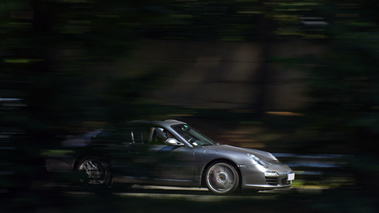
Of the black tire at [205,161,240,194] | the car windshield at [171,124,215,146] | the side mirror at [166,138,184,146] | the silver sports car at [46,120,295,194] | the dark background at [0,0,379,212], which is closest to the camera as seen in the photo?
the dark background at [0,0,379,212]

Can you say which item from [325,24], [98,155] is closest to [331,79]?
[325,24]

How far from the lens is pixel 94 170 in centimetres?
406

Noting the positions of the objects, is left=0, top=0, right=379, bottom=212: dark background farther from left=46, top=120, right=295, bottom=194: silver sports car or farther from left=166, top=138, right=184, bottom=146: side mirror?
left=166, top=138, right=184, bottom=146: side mirror

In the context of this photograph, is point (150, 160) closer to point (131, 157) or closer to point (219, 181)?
point (131, 157)

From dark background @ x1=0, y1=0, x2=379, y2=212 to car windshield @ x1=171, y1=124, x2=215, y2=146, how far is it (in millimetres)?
196

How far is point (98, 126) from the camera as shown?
12.8 ft

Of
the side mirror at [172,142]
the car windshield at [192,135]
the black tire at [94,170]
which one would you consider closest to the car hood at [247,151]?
the car windshield at [192,135]

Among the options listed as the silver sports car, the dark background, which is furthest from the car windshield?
the dark background

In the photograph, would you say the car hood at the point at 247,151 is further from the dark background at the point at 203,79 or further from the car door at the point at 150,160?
the car door at the point at 150,160

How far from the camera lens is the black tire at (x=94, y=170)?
4020mm

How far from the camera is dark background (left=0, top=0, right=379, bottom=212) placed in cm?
370

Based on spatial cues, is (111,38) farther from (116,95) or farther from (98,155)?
(98,155)

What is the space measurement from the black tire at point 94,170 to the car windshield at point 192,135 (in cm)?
65

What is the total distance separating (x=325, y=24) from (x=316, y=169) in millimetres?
1138
